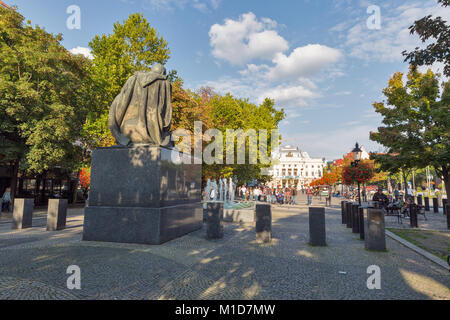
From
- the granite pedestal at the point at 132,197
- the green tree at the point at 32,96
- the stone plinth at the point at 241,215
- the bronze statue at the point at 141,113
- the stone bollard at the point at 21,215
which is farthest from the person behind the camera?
the green tree at the point at 32,96

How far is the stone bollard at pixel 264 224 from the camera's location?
753 cm

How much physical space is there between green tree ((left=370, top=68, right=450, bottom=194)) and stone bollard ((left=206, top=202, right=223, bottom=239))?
14903 millimetres

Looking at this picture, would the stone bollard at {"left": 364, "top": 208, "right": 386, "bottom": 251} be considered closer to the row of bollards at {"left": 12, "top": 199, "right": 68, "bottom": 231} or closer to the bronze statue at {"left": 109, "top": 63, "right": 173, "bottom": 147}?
the bronze statue at {"left": 109, "top": 63, "right": 173, "bottom": 147}

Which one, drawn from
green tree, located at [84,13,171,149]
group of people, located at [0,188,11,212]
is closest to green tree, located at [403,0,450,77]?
green tree, located at [84,13,171,149]

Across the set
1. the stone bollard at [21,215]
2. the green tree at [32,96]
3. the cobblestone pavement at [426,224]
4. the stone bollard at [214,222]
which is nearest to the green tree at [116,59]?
the green tree at [32,96]

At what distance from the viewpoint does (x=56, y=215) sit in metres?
9.09

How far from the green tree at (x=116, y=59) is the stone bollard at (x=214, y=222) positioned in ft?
47.6

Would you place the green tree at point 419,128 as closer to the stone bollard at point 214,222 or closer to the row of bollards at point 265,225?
the row of bollards at point 265,225

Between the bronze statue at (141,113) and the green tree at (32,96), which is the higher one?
the green tree at (32,96)

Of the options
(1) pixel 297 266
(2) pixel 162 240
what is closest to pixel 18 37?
(2) pixel 162 240

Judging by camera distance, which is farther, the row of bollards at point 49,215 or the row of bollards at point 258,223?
the row of bollards at point 49,215

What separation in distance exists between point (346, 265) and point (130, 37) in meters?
22.6

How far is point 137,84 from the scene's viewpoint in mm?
7742
